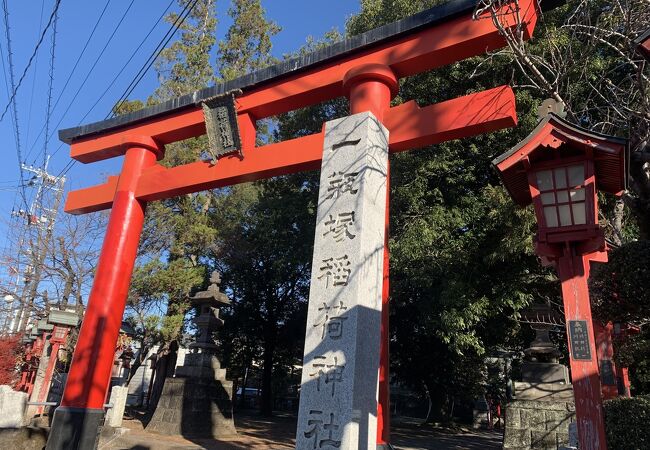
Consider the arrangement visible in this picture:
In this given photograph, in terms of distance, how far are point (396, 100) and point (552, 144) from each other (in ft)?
26.0

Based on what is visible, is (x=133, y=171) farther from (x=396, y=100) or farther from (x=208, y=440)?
(x=396, y=100)

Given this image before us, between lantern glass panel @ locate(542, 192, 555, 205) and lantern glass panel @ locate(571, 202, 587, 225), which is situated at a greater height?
lantern glass panel @ locate(542, 192, 555, 205)

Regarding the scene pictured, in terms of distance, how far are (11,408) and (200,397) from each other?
178 inches

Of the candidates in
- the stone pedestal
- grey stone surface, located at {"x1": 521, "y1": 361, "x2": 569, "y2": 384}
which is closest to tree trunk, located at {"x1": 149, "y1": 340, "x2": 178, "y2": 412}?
the stone pedestal

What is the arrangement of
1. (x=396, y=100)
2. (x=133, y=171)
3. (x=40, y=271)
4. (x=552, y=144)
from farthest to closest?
(x=40, y=271) → (x=396, y=100) → (x=133, y=171) → (x=552, y=144)

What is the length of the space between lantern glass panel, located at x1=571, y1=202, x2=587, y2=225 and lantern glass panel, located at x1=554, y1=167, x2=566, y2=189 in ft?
0.83

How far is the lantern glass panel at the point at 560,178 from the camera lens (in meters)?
4.79

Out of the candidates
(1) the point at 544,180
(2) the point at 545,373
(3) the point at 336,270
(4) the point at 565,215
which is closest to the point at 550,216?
(4) the point at 565,215

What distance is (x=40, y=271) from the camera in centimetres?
1427

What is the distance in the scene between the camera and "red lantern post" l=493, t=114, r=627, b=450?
4.24 metres

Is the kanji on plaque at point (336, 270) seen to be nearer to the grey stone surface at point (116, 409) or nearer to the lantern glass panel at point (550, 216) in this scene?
the lantern glass panel at point (550, 216)

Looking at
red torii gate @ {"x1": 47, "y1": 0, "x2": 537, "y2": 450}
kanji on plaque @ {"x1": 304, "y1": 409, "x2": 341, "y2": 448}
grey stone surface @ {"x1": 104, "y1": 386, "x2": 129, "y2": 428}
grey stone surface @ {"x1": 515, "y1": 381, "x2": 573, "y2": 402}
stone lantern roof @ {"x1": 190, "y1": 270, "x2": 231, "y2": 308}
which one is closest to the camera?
kanji on plaque @ {"x1": 304, "y1": 409, "x2": 341, "y2": 448}

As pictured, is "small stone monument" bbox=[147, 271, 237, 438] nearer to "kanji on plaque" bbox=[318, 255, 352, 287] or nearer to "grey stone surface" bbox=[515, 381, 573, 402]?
"grey stone surface" bbox=[515, 381, 573, 402]

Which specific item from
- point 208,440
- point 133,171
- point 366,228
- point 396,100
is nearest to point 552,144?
point 366,228
